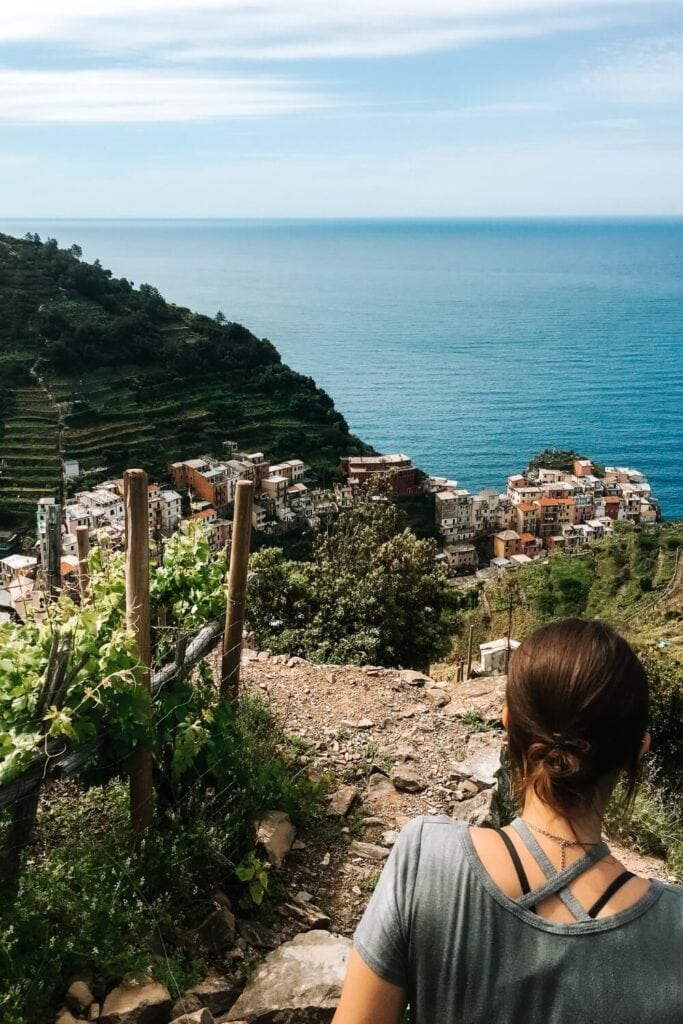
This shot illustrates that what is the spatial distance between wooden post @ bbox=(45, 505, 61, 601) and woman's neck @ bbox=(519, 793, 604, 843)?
327 centimetres

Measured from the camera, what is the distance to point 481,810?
15.4 ft

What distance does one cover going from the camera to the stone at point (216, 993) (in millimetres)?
3125

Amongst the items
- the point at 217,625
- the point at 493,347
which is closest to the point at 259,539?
the point at 217,625

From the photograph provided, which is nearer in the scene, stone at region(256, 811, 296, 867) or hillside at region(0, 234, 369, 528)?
stone at region(256, 811, 296, 867)

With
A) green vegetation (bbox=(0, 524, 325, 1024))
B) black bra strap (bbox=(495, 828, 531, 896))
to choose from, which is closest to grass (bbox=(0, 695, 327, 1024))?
green vegetation (bbox=(0, 524, 325, 1024))

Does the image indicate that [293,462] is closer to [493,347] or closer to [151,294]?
[151,294]

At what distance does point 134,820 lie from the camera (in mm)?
3637

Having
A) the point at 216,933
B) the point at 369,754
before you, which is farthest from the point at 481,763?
the point at 216,933

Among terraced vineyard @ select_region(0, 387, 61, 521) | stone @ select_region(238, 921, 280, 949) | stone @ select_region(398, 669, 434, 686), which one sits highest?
stone @ select_region(238, 921, 280, 949)

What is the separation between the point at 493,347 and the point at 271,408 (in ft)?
213

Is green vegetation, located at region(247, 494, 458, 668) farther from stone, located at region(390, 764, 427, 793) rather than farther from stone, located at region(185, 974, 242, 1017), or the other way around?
stone, located at region(185, 974, 242, 1017)

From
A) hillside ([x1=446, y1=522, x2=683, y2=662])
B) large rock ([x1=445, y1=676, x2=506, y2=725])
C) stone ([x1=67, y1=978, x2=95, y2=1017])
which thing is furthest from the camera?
hillside ([x1=446, y1=522, x2=683, y2=662])

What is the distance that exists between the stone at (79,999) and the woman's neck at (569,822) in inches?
94.7

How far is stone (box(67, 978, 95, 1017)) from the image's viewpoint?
9.55 feet
